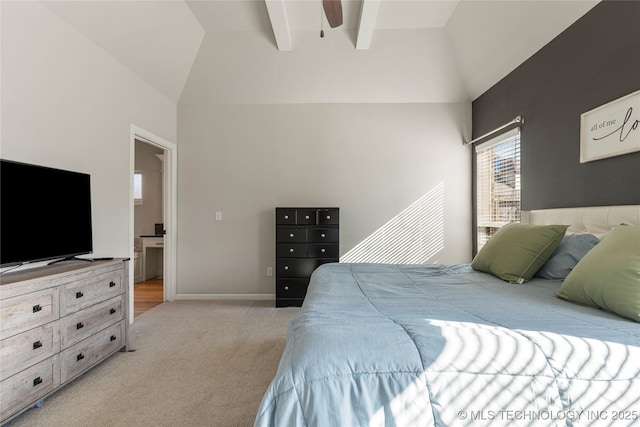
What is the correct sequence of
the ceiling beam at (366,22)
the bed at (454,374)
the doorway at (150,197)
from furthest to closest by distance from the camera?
the doorway at (150,197) < the ceiling beam at (366,22) < the bed at (454,374)

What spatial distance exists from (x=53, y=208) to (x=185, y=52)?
2351 mm

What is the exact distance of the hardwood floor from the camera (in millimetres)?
3787

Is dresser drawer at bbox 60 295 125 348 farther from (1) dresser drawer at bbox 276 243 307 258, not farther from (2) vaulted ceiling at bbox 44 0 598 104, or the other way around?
(2) vaulted ceiling at bbox 44 0 598 104

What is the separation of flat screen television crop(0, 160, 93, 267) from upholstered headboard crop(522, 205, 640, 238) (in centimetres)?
353

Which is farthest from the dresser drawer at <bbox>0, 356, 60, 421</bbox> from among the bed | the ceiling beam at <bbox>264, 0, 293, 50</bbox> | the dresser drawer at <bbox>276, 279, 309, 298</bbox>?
the ceiling beam at <bbox>264, 0, 293, 50</bbox>

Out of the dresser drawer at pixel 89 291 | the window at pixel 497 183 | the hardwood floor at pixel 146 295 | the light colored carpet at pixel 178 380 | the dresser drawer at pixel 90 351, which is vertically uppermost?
the window at pixel 497 183

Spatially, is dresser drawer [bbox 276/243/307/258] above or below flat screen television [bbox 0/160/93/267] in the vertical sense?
below

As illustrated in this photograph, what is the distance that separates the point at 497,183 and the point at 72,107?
4.27 meters

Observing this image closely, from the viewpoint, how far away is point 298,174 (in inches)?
164

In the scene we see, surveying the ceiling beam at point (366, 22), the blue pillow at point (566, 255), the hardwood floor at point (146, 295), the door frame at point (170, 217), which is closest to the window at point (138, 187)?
the hardwood floor at point (146, 295)

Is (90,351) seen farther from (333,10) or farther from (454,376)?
(333,10)

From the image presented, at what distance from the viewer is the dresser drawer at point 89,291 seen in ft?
6.26

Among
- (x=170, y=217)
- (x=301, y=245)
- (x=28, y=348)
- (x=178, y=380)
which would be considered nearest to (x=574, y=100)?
(x=301, y=245)

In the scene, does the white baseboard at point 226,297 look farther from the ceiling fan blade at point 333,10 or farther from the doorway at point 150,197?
the ceiling fan blade at point 333,10
